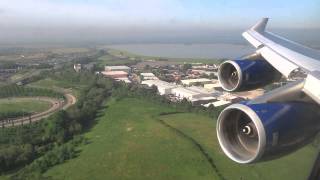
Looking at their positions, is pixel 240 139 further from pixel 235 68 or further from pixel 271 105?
pixel 235 68

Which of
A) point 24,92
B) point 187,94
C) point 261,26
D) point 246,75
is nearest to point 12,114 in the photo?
point 24,92

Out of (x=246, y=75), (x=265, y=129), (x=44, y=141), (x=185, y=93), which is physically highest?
(x=246, y=75)

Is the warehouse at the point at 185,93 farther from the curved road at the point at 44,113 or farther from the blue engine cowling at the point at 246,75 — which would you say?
the blue engine cowling at the point at 246,75

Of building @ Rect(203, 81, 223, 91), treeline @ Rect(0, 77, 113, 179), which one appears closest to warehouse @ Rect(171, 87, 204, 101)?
building @ Rect(203, 81, 223, 91)

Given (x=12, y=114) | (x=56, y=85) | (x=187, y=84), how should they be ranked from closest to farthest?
(x=12, y=114) → (x=187, y=84) → (x=56, y=85)

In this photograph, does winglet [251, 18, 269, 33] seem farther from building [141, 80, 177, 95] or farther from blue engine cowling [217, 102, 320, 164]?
building [141, 80, 177, 95]

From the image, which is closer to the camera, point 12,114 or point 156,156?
point 156,156

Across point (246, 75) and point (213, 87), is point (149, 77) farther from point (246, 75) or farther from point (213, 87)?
point (246, 75)

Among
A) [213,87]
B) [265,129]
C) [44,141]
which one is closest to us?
[265,129]
